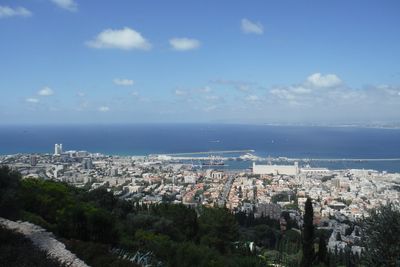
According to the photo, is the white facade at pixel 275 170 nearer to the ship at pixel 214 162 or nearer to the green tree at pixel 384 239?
the ship at pixel 214 162

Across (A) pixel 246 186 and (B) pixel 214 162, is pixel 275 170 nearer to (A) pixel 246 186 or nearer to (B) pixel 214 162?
(A) pixel 246 186

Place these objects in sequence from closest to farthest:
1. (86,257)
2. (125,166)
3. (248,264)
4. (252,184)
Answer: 1. (86,257)
2. (248,264)
3. (252,184)
4. (125,166)

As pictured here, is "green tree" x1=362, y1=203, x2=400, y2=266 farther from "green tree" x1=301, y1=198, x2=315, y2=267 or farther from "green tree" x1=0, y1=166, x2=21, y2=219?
"green tree" x1=0, y1=166, x2=21, y2=219

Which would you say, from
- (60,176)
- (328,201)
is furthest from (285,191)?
(60,176)

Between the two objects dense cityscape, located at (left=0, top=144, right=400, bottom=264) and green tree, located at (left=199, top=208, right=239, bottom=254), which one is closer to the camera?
green tree, located at (left=199, top=208, right=239, bottom=254)

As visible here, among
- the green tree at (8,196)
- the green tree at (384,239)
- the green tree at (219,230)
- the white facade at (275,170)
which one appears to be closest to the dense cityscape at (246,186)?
the white facade at (275,170)

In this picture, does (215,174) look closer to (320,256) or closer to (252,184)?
(252,184)

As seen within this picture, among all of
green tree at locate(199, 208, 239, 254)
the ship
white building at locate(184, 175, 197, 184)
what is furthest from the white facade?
green tree at locate(199, 208, 239, 254)

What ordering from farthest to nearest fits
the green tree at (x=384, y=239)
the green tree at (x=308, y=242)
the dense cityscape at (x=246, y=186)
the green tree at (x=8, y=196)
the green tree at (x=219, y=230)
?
the dense cityscape at (x=246, y=186)
the green tree at (x=219, y=230)
the green tree at (x=308, y=242)
the green tree at (x=8, y=196)
the green tree at (x=384, y=239)
